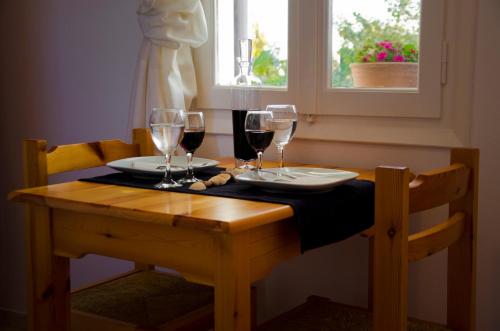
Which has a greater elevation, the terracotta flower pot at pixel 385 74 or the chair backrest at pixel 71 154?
the terracotta flower pot at pixel 385 74

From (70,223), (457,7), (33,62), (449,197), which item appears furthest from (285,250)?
A: (33,62)

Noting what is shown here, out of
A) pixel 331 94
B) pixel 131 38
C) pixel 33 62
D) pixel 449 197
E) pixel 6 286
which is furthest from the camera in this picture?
pixel 6 286

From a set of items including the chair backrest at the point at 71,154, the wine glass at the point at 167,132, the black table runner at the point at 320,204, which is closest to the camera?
the black table runner at the point at 320,204

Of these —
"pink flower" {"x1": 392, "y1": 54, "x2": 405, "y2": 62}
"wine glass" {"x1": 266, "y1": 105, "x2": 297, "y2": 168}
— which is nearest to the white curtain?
"wine glass" {"x1": 266, "y1": 105, "x2": 297, "y2": 168}

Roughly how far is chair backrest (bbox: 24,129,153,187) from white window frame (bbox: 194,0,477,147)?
1.11 ft

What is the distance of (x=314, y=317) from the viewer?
1.79 meters

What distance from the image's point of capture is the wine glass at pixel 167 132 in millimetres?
1562

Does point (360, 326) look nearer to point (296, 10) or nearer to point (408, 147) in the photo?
point (408, 147)

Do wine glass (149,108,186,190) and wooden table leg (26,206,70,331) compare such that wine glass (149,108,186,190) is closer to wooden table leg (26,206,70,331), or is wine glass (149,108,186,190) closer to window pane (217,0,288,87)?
wooden table leg (26,206,70,331)

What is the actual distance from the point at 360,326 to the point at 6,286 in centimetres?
188

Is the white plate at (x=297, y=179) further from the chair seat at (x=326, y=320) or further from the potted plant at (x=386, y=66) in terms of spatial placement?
the potted plant at (x=386, y=66)

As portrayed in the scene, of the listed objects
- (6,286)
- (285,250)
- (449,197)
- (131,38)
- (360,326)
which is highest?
(131,38)

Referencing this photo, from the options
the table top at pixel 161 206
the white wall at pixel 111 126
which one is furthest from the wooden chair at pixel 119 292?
the white wall at pixel 111 126

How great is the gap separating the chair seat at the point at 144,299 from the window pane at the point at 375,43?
763 millimetres
